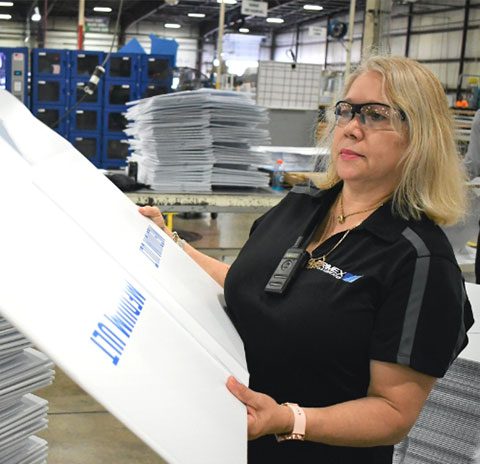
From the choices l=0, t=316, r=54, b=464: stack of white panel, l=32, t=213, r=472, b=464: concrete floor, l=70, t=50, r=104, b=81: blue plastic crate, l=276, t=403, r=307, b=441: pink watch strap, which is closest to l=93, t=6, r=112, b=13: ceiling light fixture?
l=70, t=50, r=104, b=81: blue plastic crate

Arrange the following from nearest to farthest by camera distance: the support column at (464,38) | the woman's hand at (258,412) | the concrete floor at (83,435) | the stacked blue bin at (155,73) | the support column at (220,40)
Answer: the woman's hand at (258,412)
the concrete floor at (83,435)
the support column at (220,40)
the stacked blue bin at (155,73)
the support column at (464,38)

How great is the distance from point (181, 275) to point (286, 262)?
0.22m

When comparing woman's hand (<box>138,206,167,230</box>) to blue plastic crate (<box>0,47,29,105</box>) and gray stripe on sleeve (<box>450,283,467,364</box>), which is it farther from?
blue plastic crate (<box>0,47,29,105</box>)

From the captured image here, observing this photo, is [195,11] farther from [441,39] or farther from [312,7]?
[441,39]

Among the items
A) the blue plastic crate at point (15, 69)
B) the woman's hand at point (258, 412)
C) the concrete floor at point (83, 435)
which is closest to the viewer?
the woman's hand at point (258, 412)

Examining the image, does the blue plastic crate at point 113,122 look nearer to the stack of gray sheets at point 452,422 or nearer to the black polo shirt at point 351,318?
the stack of gray sheets at point 452,422

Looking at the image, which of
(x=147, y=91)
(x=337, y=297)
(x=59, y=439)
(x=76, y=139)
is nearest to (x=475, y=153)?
(x=59, y=439)

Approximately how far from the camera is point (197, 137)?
3.07 metres

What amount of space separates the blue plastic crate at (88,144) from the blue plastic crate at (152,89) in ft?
2.58

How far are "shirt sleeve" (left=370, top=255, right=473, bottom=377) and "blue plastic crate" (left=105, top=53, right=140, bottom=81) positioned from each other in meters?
7.57

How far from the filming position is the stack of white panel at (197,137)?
3.05m

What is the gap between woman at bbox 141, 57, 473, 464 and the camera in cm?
115

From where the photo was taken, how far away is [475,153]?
3781 millimetres

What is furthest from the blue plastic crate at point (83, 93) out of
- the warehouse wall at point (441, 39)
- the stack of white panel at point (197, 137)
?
the warehouse wall at point (441, 39)
